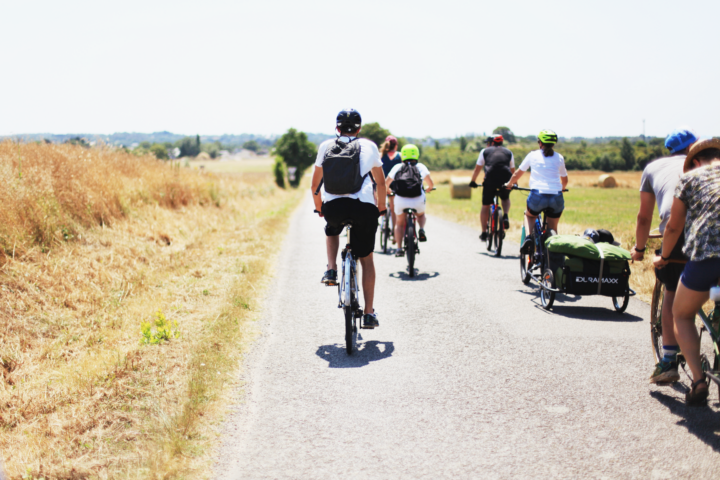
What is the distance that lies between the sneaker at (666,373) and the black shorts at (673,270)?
1.83 feet

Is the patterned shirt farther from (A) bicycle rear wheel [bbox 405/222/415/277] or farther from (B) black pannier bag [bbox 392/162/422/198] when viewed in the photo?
(B) black pannier bag [bbox 392/162/422/198]

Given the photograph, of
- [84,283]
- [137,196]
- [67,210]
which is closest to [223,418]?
[84,283]

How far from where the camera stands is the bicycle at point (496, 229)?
11202 mm

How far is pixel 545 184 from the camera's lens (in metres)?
8.32

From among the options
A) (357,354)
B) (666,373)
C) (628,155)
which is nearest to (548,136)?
(357,354)

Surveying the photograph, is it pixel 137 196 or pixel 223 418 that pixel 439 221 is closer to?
pixel 137 196

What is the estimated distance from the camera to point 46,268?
792 cm

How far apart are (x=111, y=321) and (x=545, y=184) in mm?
6031

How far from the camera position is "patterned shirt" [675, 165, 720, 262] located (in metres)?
3.45

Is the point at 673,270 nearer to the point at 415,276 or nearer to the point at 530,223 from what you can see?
the point at 530,223

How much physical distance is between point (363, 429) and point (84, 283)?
5.66 meters

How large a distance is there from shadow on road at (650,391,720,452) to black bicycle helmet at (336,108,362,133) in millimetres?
3331

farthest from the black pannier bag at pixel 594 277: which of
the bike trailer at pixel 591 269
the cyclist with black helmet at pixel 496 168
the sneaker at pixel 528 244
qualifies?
the cyclist with black helmet at pixel 496 168

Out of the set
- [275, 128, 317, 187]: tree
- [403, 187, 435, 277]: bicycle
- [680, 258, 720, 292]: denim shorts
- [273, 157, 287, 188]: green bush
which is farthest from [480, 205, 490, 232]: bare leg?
[275, 128, 317, 187]: tree
